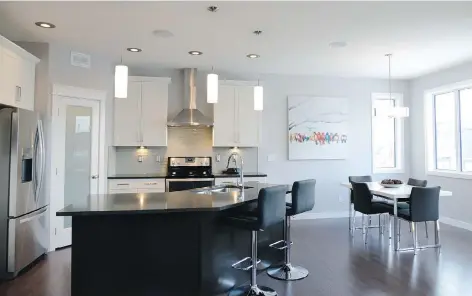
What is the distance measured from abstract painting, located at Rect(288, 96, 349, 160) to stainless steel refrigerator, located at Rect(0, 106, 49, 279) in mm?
4181

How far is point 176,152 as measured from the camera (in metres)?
6.16

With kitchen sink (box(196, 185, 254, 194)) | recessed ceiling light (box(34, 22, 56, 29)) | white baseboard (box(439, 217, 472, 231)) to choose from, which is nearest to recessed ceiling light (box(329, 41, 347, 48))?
kitchen sink (box(196, 185, 254, 194))

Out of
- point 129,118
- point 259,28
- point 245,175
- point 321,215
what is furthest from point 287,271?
point 129,118

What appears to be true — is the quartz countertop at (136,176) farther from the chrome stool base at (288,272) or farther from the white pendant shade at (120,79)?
the chrome stool base at (288,272)

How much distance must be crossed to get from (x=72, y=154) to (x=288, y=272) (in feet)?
10.8

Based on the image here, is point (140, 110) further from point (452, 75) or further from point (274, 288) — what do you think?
point (452, 75)

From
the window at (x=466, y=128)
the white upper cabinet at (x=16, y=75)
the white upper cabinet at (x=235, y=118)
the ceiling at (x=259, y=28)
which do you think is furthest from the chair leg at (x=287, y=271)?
the window at (x=466, y=128)

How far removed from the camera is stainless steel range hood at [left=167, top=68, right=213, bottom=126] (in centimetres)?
573

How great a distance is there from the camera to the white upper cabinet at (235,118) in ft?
19.7

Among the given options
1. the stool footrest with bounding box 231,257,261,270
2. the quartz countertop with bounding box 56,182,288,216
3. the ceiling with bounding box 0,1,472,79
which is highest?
the ceiling with bounding box 0,1,472,79

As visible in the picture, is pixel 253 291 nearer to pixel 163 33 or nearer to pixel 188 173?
pixel 163 33

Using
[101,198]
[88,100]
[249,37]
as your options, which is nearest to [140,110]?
[88,100]

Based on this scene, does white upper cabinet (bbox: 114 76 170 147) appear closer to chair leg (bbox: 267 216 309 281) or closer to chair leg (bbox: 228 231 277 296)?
chair leg (bbox: 267 216 309 281)

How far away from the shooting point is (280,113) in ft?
21.5
